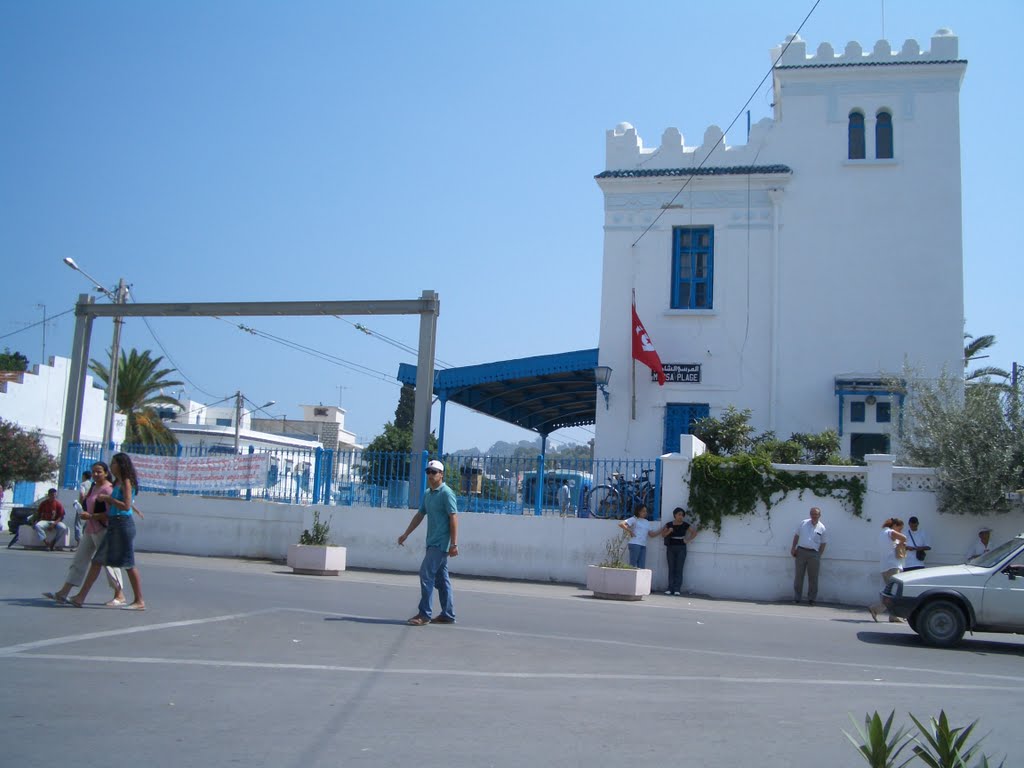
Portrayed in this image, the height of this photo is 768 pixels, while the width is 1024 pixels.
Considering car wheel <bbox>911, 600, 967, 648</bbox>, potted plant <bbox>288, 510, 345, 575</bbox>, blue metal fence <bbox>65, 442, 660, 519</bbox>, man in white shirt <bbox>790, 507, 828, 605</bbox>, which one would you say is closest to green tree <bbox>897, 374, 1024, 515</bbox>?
man in white shirt <bbox>790, 507, 828, 605</bbox>

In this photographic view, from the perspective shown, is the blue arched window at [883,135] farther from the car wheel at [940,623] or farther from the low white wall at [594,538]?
the car wheel at [940,623]

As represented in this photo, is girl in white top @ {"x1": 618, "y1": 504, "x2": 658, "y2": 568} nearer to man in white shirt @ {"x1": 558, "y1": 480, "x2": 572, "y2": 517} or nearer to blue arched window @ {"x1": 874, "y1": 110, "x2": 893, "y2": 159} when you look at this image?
man in white shirt @ {"x1": 558, "y1": 480, "x2": 572, "y2": 517}

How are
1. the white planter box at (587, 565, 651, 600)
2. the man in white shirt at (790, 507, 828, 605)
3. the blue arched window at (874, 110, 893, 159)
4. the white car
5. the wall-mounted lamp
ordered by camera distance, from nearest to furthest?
the white car → the white planter box at (587, 565, 651, 600) → the man in white shirt at (790, 507, 828, 605) → the wall-mounted lamp → the blue arched window at (874, 110, 893, 159)

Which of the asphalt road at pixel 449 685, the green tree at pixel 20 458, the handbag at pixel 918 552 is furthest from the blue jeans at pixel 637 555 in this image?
the green tree at pixel 20 458

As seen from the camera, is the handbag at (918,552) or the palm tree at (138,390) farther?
the palm tree at (138,390)

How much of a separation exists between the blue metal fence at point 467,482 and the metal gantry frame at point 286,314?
28.1 inches

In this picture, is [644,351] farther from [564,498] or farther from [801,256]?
[564,498]

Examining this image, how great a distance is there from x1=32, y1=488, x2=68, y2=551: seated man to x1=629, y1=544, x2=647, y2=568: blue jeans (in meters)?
12.1

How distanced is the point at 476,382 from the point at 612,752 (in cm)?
1603

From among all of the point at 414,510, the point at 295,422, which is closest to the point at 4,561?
the point at 414,510

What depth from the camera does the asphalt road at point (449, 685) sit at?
18.2 feet

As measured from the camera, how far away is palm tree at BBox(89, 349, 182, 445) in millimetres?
39781

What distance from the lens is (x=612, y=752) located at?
5.62 m

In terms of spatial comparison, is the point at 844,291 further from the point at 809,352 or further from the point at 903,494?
the point at 903,494
